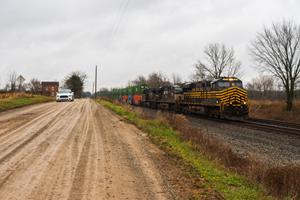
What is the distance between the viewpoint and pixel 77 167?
791cm

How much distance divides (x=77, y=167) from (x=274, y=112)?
3168 cm

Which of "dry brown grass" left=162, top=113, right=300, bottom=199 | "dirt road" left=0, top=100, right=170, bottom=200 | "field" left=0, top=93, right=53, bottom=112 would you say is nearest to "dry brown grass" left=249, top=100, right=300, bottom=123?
"dry brown grass" left=162, top=113, right=300, bottom=199

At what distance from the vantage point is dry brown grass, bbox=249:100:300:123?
32.0 m

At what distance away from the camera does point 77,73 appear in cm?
11331

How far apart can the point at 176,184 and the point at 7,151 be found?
5489 millimetres

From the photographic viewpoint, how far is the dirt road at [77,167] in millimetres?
6020

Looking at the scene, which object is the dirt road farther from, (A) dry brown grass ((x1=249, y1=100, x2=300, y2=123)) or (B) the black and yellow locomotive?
(A) dry brown grass ((x1=249, y1=100, x2=300, y2=123))

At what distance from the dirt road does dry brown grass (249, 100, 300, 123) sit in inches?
921

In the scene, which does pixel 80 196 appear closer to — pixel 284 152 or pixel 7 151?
pixel 7 151

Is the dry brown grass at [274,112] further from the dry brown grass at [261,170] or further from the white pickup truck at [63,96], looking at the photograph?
the white pickup truck at [63,96]

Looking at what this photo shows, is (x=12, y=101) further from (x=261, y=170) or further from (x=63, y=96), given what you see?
(x=261, y=170)

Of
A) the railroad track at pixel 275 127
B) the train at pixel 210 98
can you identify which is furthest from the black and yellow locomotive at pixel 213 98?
the railroad track at pixel 275 127

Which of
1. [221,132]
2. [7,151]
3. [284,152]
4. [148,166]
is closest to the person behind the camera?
[148,166]

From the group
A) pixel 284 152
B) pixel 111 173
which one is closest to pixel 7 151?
pixel 111 173
